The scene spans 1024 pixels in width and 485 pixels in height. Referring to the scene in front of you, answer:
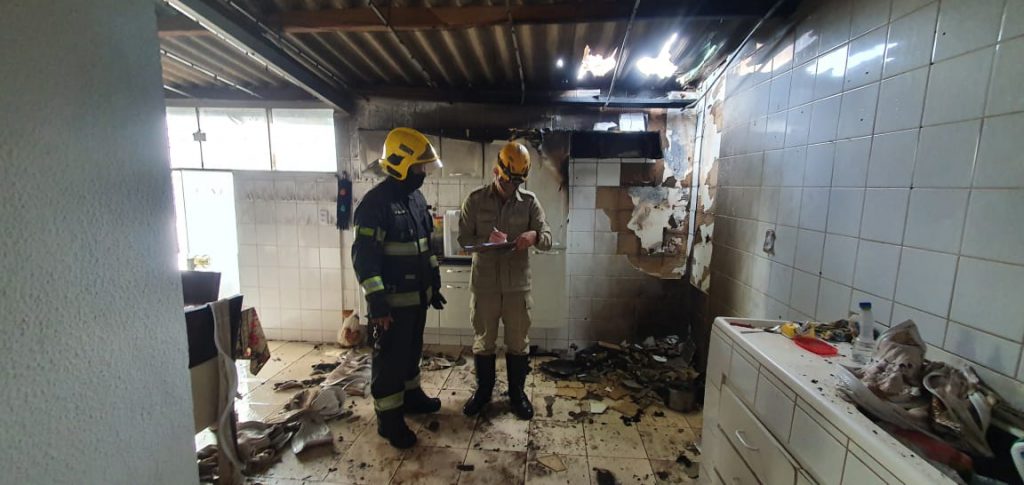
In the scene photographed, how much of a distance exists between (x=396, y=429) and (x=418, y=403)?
313mm

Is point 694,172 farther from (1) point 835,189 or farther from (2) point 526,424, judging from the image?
(2) point 526,424

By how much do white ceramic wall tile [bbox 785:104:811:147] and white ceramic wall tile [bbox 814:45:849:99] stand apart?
0.31ft

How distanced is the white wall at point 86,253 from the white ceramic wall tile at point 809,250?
Result: 2238mm

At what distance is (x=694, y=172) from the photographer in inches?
124

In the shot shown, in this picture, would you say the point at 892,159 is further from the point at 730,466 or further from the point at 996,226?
the point at 730,466

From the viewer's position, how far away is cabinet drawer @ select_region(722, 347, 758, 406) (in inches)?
48.4

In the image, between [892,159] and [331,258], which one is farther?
[331,258]

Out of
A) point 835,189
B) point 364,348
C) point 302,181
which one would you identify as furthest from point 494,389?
point 302,181

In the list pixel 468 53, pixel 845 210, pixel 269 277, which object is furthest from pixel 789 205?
pixel 269 277

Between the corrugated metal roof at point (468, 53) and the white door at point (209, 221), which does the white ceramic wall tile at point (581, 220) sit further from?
the white door at point (209, 221)

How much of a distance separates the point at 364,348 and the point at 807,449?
3.36 meters

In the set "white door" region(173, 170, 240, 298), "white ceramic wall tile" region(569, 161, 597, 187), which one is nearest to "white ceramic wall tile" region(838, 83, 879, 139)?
"white ceramic wall tile" region(569, 161, 597, 187)

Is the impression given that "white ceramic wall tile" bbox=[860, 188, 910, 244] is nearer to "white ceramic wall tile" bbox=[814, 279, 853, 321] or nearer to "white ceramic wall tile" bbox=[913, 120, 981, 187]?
"white ceramic wall tile" bbox=[913, 120, 981, 187]

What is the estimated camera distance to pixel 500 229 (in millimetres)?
2383
